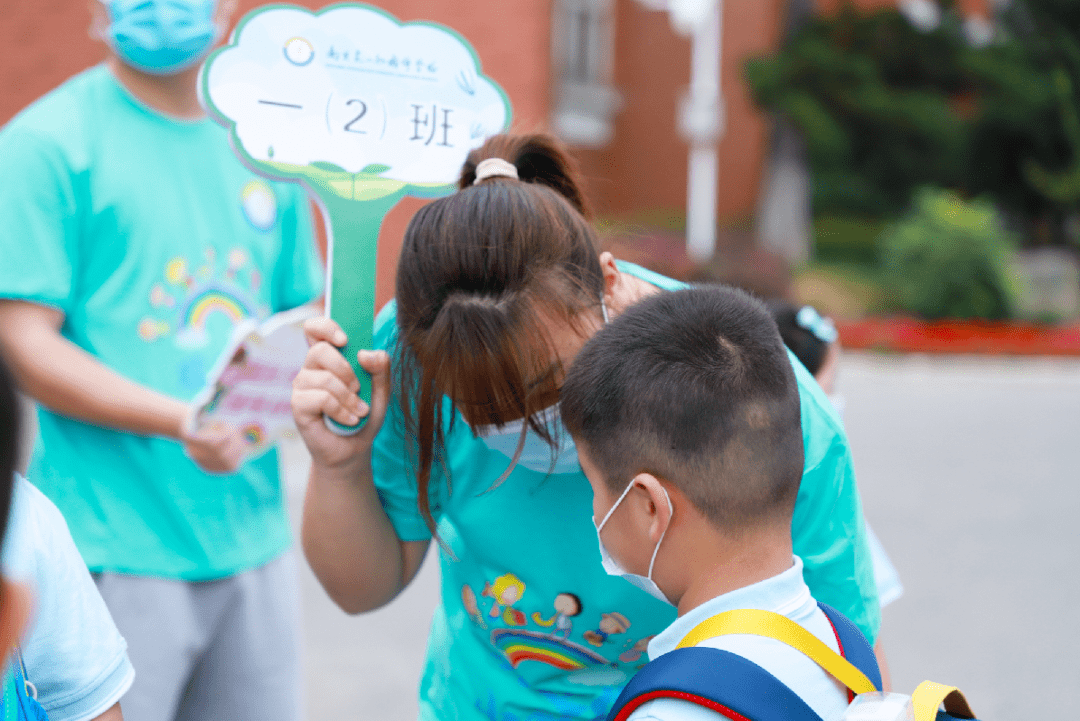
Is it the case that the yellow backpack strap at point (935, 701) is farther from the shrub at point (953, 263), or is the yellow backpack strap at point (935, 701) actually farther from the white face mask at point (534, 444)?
the shrub at point (953, 263)

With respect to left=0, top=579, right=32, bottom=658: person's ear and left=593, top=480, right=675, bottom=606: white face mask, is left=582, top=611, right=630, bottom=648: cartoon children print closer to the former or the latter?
left=593, top=480, right=675, bottom=606: white face mask

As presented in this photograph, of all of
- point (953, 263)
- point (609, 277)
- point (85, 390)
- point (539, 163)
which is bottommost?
point (953, 263)

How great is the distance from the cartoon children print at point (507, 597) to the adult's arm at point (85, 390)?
1.70ft

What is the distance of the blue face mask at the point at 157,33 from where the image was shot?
1642mm

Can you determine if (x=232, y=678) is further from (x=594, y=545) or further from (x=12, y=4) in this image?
(x=12, y=4)

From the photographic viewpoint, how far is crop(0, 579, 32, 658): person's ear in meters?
0.61

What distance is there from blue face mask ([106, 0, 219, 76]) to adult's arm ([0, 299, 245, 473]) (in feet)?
1.49

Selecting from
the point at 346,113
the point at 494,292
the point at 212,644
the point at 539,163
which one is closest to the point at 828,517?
the point at 494,292

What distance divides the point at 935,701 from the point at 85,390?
1249 millimetres

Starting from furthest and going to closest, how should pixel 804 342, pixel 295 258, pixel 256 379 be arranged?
pixel 804 342, pixel 295 258, pixel 256 379

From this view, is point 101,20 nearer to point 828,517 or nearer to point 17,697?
point 17,697

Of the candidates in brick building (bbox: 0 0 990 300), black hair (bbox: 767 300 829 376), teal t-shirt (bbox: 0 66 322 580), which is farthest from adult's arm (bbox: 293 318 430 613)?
brick building (bbox: 0 0 990 300)

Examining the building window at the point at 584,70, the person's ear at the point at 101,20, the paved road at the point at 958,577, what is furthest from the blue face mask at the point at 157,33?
the building window at the point at 584,70

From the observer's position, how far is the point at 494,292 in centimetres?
112
